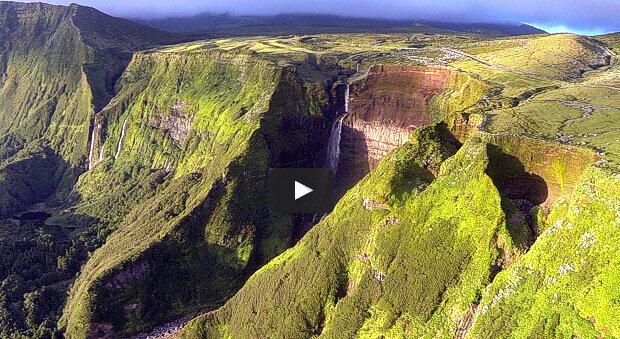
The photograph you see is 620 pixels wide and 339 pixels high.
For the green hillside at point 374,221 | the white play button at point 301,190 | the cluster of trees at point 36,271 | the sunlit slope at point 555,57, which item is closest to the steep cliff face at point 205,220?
the green hillside at point 374,221

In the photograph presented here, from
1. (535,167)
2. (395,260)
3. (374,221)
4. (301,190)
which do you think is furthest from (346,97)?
(535,167)

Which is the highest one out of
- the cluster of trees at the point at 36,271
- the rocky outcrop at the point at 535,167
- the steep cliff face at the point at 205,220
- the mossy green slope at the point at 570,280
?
the rocky outcrop at the point at 535,167

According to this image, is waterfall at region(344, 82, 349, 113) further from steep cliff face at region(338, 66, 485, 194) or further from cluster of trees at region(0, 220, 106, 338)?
cluster of trees at region(0, 220, 106, 338)

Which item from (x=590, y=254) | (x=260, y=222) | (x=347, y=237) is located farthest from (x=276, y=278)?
(x=590, y=254)

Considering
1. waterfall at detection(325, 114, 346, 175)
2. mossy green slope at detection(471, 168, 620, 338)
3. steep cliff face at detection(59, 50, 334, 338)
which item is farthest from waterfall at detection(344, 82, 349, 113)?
mossy green slope at detection(471, 168, 620, 338)

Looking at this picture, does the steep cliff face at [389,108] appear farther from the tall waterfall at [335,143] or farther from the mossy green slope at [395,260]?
the mossy green slope at [395,260]

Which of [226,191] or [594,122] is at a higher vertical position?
[594,122]

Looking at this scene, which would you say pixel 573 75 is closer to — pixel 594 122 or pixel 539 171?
pixel 594 122
